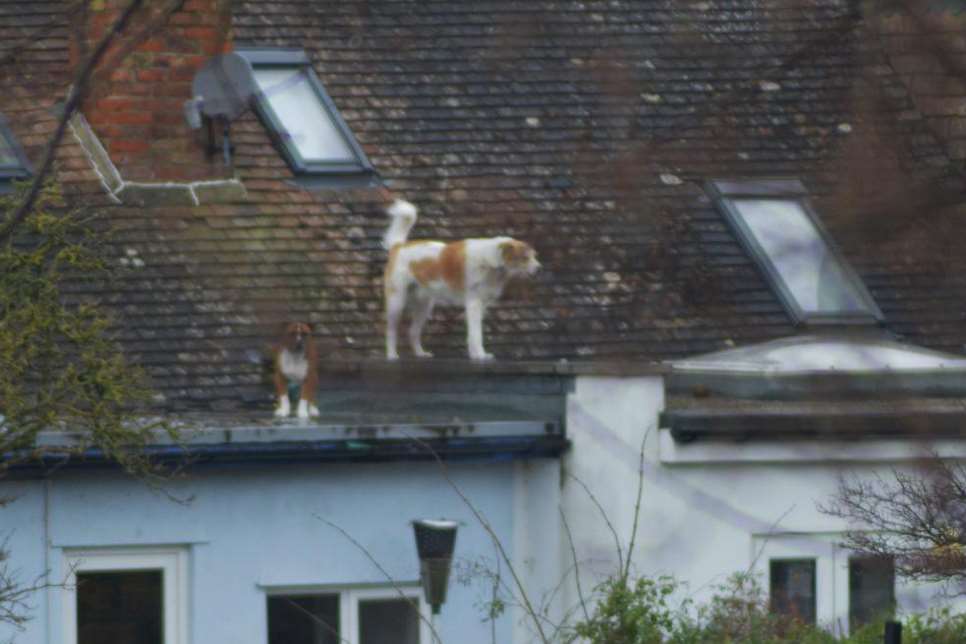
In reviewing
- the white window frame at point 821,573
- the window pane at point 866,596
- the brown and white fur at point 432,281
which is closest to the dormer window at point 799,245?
the window pane at point 866,596

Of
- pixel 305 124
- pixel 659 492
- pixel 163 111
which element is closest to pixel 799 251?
pixel 659 492

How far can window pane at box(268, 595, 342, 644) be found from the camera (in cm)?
1052

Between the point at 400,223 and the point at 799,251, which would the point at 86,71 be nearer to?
the point at 799,251

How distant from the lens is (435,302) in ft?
36.7

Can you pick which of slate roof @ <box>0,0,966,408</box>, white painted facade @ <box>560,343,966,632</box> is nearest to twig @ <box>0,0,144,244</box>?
slate roof @ <box>0,0,966,408</box>

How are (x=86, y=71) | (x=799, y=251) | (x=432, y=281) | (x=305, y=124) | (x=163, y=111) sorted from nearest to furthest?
(x=799, y=251), (x=86, y=71), (x=432, y=281), (x=163, y=111), (x=305, y=124)

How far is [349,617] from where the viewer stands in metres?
10.6

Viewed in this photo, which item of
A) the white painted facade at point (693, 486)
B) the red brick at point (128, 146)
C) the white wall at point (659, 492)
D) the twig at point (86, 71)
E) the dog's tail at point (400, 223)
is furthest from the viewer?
the red brick at point (128, 146)

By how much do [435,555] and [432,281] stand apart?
1.90m

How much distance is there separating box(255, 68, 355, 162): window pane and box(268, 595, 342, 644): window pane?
3.12 metres

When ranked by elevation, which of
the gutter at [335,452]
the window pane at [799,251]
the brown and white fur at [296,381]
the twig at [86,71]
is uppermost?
the brown and white fur at [296,381]

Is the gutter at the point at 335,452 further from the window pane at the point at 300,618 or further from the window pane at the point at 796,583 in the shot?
the window pane at the point at 796,583

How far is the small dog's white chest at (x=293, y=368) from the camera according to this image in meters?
10.3

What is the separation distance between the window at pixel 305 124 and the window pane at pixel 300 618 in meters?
2.95
